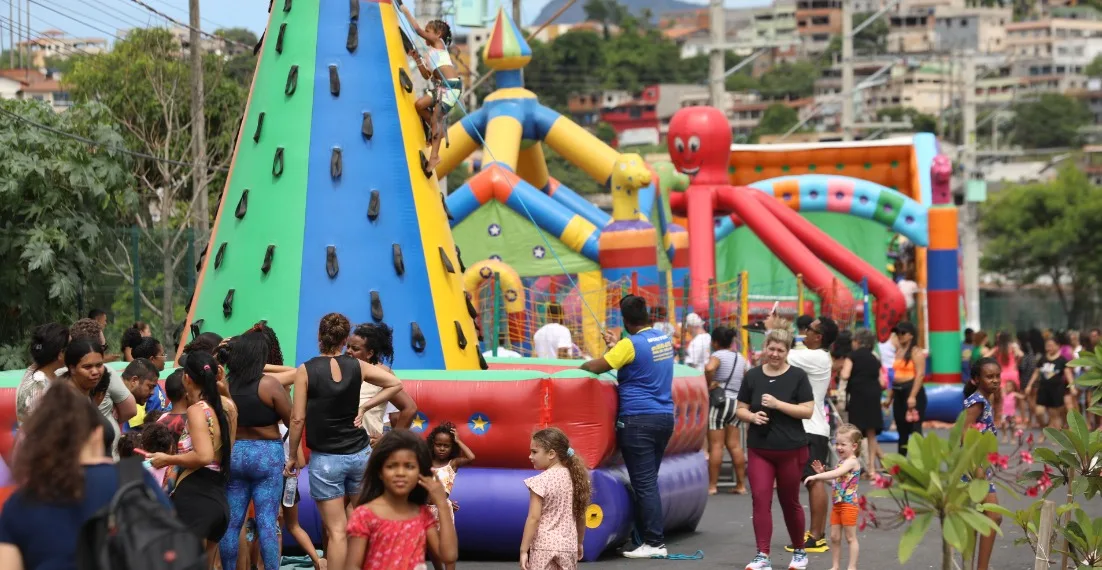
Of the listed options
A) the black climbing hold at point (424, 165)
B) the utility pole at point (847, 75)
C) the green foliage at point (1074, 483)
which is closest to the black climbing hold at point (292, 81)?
the black climbing hold at point (424, 165)

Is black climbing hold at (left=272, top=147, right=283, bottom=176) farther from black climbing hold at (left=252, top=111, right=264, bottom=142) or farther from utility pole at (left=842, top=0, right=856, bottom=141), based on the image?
utility pole at (left=842, top=0, right=856, bottom=141)

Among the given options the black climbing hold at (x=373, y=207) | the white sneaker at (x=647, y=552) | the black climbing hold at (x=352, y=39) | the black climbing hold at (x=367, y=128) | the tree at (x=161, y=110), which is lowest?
the white sneaker at (x=647, y=552)

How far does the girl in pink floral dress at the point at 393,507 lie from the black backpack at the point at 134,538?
1345 mm

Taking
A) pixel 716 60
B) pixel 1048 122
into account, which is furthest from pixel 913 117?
pixel 716 60

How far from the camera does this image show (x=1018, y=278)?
65.3 m

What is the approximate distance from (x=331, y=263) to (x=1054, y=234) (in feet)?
175

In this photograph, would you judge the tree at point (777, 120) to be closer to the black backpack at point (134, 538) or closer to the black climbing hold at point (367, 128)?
the black climbing hold at point (367, 128)

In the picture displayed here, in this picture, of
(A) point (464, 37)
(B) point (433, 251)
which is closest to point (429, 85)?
(B) point (433, 251)

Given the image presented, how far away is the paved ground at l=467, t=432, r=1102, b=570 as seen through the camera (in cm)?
1027

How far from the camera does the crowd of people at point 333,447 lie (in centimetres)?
488

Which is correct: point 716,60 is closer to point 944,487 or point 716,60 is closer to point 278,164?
point 278,164

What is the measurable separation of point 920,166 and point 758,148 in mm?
2446

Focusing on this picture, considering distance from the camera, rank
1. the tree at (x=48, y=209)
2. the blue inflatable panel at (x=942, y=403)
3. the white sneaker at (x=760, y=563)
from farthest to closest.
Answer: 1. the blue inflatable panel at (x=942, y=403)
2. the tree at (x=48, y=209)
3. the white sneaker at (x=760, y=563)

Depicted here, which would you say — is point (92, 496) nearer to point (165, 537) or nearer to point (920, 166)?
point (165, 537)
